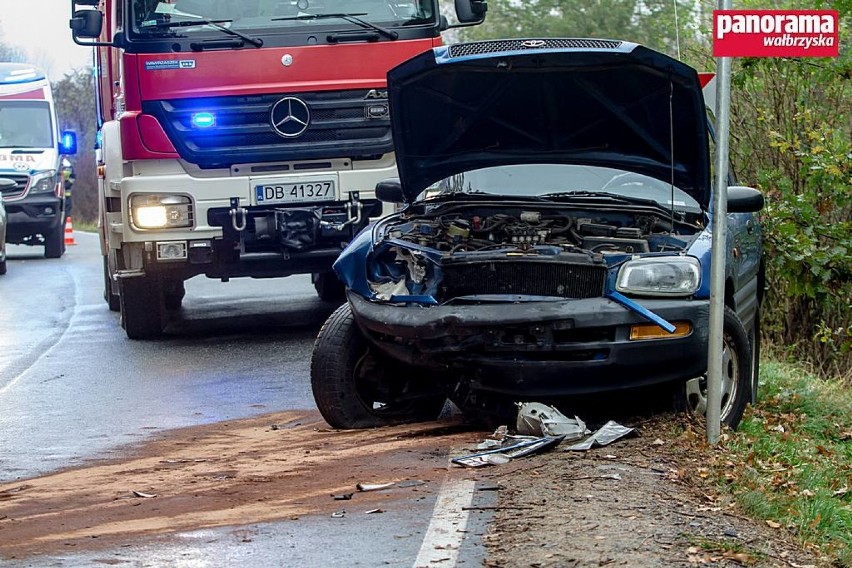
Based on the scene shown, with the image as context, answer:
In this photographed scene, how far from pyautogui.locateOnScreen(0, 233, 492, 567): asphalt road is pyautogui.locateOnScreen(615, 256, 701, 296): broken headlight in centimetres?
172

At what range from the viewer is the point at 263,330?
1287 cm

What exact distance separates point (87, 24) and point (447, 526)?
7.35 m

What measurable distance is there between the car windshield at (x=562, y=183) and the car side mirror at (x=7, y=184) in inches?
679

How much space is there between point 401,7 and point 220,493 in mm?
6220

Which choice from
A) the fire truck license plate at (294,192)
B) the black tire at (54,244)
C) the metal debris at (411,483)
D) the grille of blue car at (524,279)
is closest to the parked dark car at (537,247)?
the grille of blue car at (524,279)

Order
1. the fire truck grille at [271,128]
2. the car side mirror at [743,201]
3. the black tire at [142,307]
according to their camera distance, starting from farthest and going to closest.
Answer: the black tire at [142,307]
the fire truck grille at [271,128]
the car side mirror at [743,201]

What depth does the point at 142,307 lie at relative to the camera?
1226 cm

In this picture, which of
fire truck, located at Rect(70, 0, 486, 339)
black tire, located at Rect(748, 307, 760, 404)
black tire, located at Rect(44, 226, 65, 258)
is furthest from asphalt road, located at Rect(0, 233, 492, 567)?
black tire, located at Rect(44, 226, 65, 258)

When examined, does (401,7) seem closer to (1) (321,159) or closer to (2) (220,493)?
(1) (321,159)

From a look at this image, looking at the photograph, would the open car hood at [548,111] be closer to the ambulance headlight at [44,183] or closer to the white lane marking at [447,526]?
the white lane marking at [447,526]

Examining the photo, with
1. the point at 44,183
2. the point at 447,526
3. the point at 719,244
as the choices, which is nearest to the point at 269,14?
the point at 719,244

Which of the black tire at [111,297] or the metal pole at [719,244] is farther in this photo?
the black tire at [111,297]

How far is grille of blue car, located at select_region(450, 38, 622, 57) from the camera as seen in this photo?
7.43 metres

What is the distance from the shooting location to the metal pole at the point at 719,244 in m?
6.60
